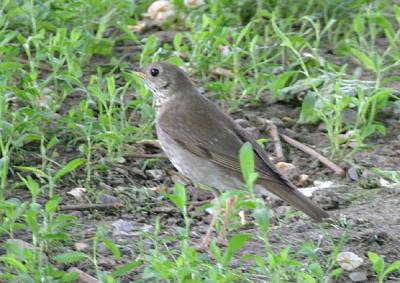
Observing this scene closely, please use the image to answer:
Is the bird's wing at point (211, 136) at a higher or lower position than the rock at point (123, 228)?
higher

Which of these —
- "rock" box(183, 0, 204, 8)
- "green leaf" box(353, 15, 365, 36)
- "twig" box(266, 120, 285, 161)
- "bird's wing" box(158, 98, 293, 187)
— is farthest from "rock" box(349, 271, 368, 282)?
"rock" box(183, 0, 204, 8)

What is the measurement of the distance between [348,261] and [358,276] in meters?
0.13

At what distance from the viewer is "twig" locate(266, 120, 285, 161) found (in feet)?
26.3

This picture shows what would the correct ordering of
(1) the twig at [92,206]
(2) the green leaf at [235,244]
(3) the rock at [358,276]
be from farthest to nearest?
(1) the twig at [92,206]
(3) the rock at [358,276]
(2) the green leaf at [235,244]

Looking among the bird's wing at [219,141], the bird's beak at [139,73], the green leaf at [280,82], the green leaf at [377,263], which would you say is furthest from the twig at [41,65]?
the green leaf at [377,263]

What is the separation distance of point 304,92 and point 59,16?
1873 mm

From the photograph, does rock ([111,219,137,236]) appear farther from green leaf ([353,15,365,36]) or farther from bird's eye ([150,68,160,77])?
green leaf ([353,15,365,36])

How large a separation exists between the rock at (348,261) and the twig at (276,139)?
1683 mm

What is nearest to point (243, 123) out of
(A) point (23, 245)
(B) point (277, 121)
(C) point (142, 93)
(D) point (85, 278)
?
(B) point (277, 121)

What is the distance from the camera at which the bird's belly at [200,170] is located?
716 centimetres

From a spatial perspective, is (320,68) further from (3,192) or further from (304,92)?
(3,192)

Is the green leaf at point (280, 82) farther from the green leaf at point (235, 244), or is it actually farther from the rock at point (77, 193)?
the green leaf at point (235, 244)

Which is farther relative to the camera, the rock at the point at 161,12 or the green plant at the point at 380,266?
the rock at the point at 161,12

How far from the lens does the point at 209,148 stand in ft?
23.7
